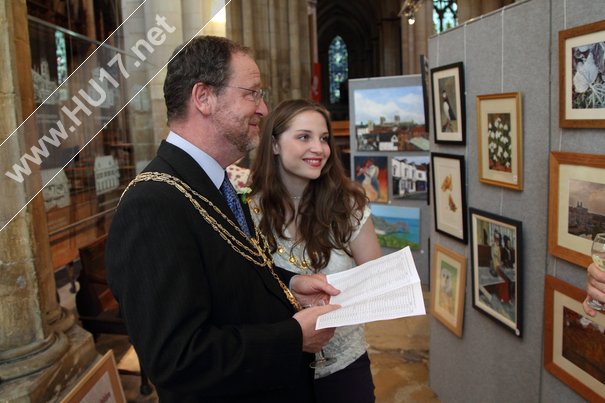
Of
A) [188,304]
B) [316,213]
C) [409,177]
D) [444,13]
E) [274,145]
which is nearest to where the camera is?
[188,304]

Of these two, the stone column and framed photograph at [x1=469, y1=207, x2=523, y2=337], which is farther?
framed photograph at [x1=469, y1=207, x2=523, y2=337]

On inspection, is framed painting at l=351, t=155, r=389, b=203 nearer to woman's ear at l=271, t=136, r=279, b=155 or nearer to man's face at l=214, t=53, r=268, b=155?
woman's ear at l=271, t=136, r=279, b=155

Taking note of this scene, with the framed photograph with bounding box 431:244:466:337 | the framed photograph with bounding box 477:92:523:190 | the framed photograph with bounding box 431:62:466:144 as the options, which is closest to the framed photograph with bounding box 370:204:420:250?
the framed photograph with bounding box 431:244:466:337

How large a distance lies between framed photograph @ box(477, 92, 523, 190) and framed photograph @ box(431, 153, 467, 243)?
227 millimetres

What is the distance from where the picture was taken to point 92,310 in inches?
171

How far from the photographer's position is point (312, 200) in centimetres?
263

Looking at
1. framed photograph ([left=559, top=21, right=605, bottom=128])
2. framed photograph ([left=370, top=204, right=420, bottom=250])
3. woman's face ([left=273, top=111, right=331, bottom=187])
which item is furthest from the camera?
framed photograph ([left=370, top=204, right=420, bottom=250])

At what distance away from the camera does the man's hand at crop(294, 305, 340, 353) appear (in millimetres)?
1529

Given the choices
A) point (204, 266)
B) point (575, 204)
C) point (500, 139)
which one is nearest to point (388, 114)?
point (500, 139)

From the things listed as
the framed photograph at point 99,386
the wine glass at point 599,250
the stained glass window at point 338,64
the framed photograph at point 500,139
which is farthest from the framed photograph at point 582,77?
the stained glass window at point 338,64

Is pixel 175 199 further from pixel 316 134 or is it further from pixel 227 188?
pixel 316 134

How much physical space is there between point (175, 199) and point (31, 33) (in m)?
3.88

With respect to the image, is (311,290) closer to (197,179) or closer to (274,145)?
(197,179)

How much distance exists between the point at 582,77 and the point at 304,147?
123 cm
